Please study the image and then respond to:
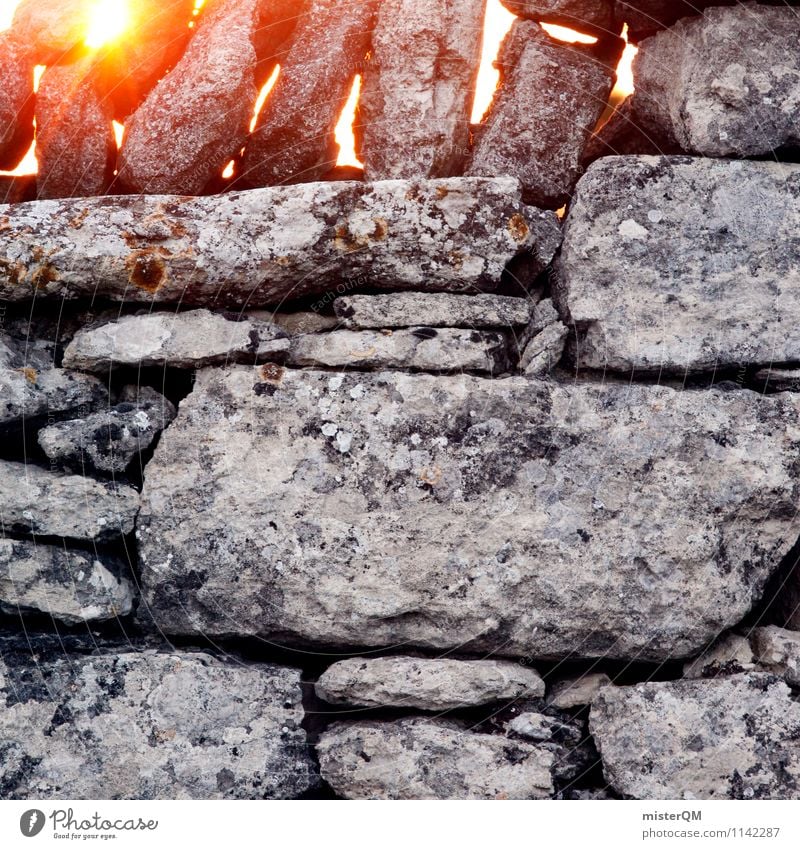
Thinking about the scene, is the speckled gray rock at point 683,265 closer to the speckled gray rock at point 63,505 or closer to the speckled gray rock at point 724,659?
the speckled gray rock at point 724,659

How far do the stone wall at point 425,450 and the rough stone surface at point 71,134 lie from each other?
296 mm

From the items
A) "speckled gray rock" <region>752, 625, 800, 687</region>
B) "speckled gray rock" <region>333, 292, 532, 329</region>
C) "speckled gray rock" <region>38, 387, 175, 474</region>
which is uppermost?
"speckled gray rock" <region>333, 292, 532, 329</region>

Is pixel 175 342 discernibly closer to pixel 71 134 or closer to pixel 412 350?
pixel 412 350

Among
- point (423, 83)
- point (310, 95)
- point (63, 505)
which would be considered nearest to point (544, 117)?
point (423, 83)

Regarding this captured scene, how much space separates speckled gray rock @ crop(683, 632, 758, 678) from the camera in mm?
4121

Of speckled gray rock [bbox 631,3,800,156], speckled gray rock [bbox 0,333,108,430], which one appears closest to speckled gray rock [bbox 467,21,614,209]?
speckled gray rock [bbox 631,3,800,156]

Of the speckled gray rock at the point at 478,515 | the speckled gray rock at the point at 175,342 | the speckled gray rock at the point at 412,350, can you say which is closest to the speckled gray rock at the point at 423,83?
the speckled gray rock at the point at 412,350

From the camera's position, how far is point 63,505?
4.21 meters

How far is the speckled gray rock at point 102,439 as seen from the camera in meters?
4.28

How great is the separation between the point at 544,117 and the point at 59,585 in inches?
126

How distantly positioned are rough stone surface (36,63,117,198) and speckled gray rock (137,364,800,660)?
1.55 metres
